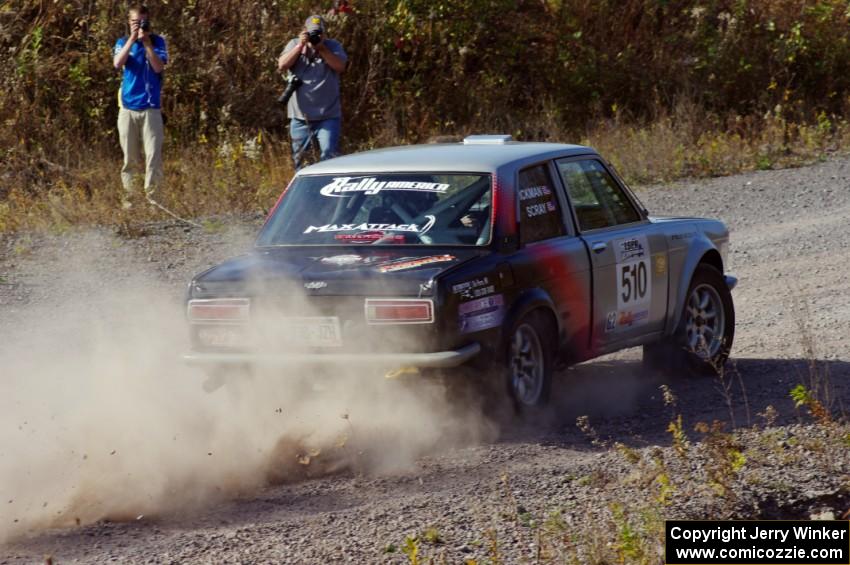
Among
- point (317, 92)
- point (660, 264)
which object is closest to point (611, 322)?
point (660, 264)

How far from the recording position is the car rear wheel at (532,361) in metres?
6.98

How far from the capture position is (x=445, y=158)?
24.9ft

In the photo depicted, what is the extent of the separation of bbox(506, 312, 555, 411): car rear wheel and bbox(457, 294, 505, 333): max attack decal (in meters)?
0.17

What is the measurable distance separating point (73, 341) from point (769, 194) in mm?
9077

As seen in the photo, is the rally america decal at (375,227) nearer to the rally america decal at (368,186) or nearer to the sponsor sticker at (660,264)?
the rally america decal at (368,186)

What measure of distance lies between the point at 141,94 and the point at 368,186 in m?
7.18

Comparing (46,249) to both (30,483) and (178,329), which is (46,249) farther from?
(30,483)

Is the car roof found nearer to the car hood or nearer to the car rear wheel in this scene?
the car hood

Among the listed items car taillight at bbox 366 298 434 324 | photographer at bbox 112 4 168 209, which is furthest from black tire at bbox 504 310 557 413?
photographer at bbox 112 4 168 209

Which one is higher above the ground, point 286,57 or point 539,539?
point 286,57

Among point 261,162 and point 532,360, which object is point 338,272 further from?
point 261,162

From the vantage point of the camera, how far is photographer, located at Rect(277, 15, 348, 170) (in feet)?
45.2

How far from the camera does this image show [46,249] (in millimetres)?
12508

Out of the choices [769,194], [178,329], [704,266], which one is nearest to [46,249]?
[178,329]
